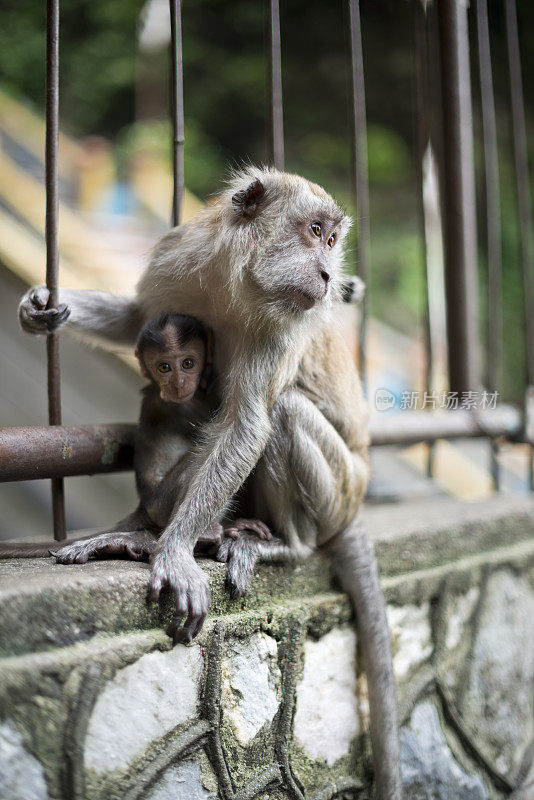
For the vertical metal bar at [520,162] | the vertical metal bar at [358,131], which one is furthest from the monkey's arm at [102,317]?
the vertical metal bar at [520,162]

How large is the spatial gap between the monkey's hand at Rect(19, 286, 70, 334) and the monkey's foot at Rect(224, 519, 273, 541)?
2.78 feet

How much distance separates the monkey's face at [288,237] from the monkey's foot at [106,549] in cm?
83

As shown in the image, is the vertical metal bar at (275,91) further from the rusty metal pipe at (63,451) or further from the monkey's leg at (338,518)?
the rusty metal pipe at (63,451)

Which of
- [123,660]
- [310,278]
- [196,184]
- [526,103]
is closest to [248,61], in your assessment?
[196,184]

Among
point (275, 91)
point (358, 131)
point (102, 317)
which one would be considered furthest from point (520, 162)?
point (102, 317)

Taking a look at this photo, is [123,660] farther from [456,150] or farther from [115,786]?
[456,150]

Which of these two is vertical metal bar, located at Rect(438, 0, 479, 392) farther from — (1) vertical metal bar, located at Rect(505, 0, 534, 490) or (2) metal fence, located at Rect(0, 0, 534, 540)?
(1) vertical metal bar, located at Rect(505, 0, 534, 490)

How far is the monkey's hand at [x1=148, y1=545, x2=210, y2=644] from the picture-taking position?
1.91m

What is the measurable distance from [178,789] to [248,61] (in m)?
14.5

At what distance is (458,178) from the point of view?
143 inches

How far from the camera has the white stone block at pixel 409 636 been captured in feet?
8.87

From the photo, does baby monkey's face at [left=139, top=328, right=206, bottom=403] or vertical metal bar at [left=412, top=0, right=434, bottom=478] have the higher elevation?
vertical metal bar at [left=412, top=0, right=434, bottom=478]

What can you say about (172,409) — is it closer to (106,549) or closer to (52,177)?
(106,549)

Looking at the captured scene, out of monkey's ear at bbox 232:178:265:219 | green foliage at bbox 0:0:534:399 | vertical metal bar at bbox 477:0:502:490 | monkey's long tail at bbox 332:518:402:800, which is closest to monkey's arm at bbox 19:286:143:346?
monkey's ear at bbox 232:178:265:219
